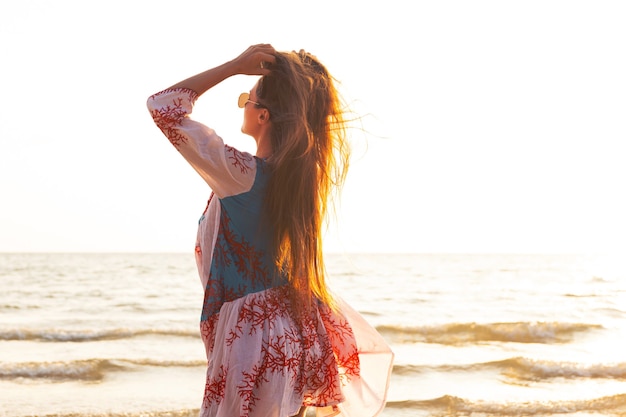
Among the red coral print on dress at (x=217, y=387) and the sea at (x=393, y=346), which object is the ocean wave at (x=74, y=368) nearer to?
the sea at (x=393, y=346)

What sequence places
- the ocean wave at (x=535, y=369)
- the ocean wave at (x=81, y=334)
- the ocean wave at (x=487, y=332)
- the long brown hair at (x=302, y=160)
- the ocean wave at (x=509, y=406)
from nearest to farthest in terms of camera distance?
the long brown hair at (x=302, y=160) → the ocean wave at (x=509, y=406) → the ocean wave at (x=535, y=369) → the ocean wave at (x=81, y=334) → the ocean wave at (x=487, y=332)

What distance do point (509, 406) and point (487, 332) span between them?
5355 mm

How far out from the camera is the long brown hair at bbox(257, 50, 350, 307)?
2402mm

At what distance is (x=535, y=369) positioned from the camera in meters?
9.00

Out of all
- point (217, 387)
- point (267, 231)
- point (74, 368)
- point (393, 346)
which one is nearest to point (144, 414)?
point (74, 368)

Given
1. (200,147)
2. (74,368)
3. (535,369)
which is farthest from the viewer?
(535,369)

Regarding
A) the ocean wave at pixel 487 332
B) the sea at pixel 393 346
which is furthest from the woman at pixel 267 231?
the ocean wave at pixel 487 332

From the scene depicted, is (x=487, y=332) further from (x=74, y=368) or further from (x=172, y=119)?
(x=172, y=119)

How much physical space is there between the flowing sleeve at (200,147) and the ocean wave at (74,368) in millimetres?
6353

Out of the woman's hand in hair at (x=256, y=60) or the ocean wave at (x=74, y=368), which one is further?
the ocean wave at (x=74, y=368)

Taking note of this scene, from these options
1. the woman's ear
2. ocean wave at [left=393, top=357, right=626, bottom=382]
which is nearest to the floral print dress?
Answer: the woman's ear

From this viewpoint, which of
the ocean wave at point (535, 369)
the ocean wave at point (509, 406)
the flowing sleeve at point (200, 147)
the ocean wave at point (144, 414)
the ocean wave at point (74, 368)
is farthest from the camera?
the ocean wave at point (535, 369)

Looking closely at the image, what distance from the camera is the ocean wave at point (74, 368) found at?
8.21 m

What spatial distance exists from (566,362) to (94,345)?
5.84 meters
